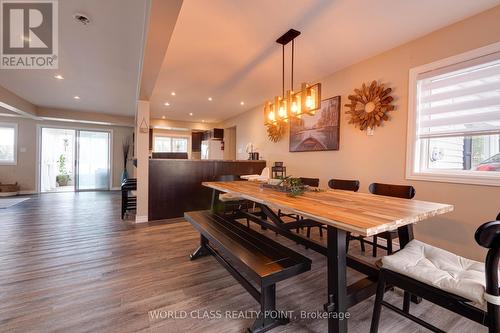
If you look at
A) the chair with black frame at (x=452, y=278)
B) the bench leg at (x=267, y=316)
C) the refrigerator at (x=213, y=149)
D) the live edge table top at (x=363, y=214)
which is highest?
the refrigerator at (x=213, y=149)

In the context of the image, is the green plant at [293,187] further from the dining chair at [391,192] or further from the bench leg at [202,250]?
the bench leg at [202,250]

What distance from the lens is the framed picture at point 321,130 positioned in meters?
3.47

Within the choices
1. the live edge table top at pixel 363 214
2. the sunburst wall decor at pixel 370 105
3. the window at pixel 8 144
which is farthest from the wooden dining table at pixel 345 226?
the window at pixel 8 144

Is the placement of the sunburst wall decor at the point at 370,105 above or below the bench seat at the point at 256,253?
above

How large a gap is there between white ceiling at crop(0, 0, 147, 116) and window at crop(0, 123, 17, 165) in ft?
4.62

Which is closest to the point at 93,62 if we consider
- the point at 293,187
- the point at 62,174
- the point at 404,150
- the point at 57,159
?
the point at 293,187

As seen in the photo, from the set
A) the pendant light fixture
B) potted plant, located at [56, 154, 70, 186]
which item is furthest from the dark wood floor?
potted plant, located at [56, 154, 70, 186]

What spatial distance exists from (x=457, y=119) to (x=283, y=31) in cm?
210

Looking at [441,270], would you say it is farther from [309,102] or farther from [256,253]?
[309,102]

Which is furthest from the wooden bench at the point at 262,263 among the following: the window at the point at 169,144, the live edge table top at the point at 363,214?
the window at the point at 169,144

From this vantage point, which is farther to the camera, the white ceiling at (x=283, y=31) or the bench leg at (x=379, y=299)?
the white ceiling at (x=283, y=31)

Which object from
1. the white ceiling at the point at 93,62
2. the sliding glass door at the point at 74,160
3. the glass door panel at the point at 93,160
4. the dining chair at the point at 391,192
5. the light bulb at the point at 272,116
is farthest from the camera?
the glass door panel at the point at 93,160

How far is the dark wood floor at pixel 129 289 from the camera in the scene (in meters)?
1.48

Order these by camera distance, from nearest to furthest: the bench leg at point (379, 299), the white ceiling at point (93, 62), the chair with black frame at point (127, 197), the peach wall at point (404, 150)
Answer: the bench leg at point (379, 299) → the peach wall at point (404, 150) → the white ceiling at point (93, 62) → the chair with black frame at point (127, 197)
